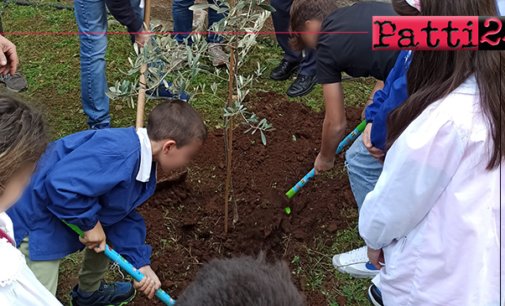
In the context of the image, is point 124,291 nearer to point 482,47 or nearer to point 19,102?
point 19,102

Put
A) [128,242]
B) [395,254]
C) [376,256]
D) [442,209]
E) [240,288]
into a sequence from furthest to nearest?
[128,242]
[376,256]
[395,254]
[442,209]
[240,288]

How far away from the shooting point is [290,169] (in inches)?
139

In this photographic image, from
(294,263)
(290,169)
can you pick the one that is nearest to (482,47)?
(294,263)

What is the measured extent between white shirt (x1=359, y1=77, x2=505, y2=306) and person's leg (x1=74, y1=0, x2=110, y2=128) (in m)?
2.55

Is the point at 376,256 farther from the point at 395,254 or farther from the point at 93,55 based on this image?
the point at 93,55

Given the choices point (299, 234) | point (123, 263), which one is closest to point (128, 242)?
point (123, 263)

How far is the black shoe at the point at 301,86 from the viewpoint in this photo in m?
4.32

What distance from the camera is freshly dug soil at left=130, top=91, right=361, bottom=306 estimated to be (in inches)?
118

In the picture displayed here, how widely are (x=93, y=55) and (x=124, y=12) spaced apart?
429 millimetres

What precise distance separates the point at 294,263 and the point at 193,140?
1.25 m

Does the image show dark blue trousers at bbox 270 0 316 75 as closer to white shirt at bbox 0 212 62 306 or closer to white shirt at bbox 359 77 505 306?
white shirt at bbox 359 77 505 306

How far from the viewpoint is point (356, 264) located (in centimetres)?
291

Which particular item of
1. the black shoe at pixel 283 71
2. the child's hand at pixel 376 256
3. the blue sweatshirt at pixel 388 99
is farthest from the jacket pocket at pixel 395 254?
the black shoe at pixel 283 71

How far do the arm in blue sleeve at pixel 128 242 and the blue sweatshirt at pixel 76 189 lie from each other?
0.16 m
